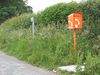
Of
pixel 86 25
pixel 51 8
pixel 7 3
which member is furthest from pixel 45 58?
pixel 7 3

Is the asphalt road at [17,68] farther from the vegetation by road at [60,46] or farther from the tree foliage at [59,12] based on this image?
the tree foliage at [59,12]

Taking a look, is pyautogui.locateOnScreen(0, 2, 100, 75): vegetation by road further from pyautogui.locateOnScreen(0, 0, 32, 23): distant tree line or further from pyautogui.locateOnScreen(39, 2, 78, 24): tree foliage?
pyautogui.locateOnScreen(0, 0, 32, 23): distant tree line

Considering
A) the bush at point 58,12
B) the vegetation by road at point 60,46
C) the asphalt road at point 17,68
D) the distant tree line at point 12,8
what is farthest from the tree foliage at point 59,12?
the distant tree line at point 12,8

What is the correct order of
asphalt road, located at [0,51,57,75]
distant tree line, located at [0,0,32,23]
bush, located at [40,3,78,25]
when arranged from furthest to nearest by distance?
distant tree line, located at [0,0,32,23] < bush, located at [40,3,78,25] < asphalt road, located at [0,51,57,75]

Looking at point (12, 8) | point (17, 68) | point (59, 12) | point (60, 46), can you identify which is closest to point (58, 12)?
point (59, 12)

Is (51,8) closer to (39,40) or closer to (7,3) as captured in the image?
(39,40)

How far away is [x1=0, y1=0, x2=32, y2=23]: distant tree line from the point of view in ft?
118

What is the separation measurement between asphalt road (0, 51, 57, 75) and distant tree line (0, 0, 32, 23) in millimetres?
20737

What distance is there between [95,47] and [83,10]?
738 cm

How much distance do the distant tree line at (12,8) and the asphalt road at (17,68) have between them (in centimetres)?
2074

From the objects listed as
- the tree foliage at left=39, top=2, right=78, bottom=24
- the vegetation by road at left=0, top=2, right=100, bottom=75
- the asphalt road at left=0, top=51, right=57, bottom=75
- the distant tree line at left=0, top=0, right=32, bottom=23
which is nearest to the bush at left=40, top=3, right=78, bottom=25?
the tree foliage at left=39, top=2, right=78, bottom=24

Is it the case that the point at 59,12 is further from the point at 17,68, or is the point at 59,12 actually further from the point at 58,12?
the point at 17,68

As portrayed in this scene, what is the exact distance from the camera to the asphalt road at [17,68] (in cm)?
1173

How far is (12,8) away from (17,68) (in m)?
24.3
